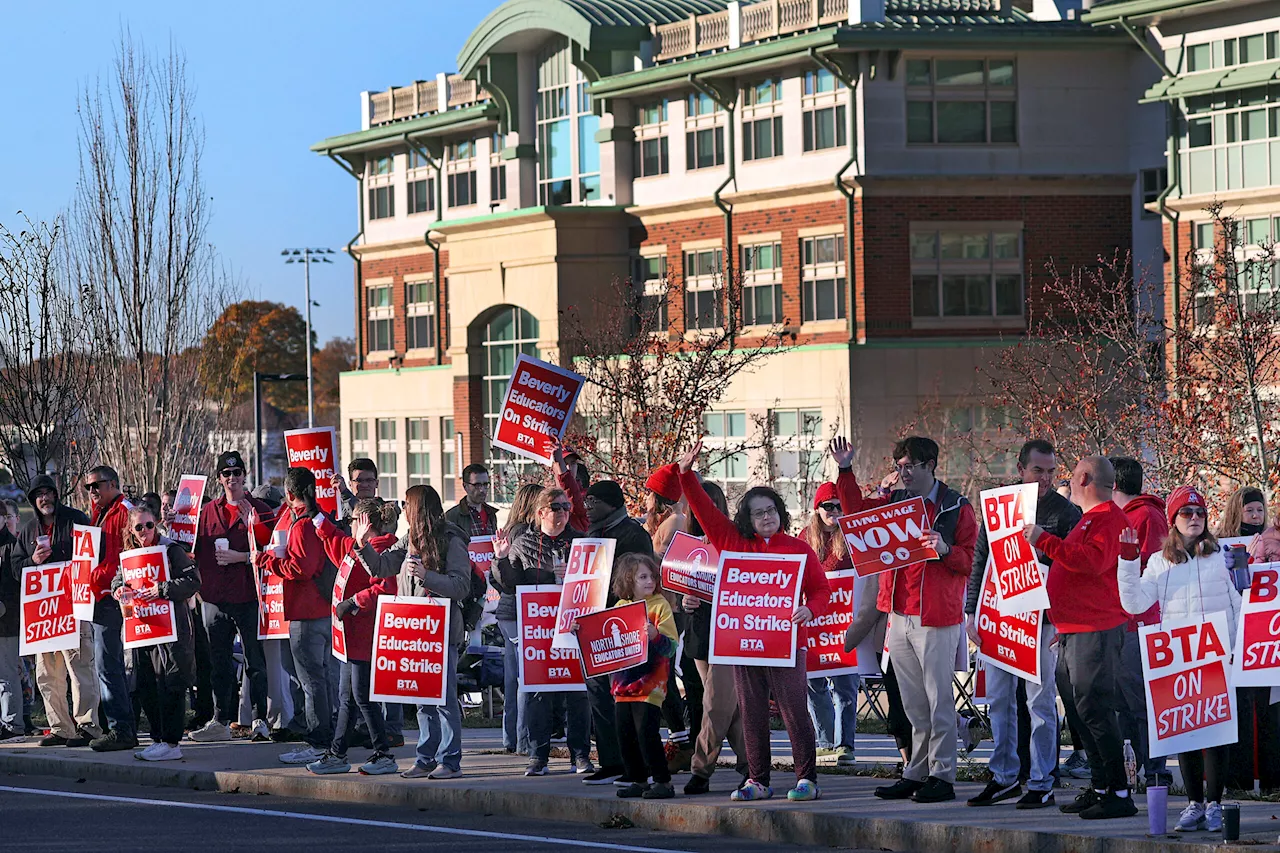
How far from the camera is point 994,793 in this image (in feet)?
39.5

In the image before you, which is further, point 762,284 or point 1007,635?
point 762,284

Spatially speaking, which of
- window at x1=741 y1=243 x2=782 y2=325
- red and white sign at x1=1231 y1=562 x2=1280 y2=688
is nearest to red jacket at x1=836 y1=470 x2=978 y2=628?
red and white sign at x1=1231 y1=562 x2=1280 y2=688

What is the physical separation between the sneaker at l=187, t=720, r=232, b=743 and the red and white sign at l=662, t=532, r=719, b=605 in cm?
523

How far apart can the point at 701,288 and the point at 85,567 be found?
31612mm

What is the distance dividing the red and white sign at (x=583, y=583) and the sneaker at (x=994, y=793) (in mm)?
2765

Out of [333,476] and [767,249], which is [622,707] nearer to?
[333,476]

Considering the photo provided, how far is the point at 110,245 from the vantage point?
1270 inches

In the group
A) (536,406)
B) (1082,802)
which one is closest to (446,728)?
(536,406)

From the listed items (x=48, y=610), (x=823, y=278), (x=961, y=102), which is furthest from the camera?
(x=823, y=278)

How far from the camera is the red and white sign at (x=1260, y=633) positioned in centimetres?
1175

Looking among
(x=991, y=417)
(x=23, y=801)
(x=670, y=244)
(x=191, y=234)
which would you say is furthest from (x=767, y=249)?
(x=23, y=801)

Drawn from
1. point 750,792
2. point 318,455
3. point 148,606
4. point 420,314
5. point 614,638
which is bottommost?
point 750,792

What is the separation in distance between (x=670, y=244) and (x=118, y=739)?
32.8 meters

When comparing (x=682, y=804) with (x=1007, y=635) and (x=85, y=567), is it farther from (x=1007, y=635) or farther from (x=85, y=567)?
(x=85, y=567)
